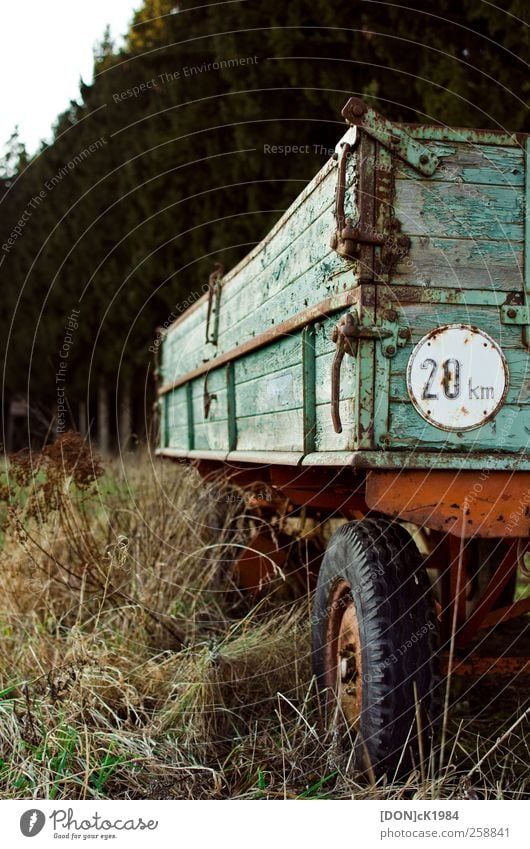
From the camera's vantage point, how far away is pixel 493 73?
591cm

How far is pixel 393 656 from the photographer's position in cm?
Result: 248

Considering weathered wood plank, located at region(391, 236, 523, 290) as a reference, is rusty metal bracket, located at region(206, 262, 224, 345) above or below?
above

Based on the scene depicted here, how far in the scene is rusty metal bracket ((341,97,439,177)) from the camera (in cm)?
232

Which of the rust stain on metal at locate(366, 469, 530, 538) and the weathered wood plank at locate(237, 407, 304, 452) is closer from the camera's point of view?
the rust stain on metal at locate(366, 469, 530, 538)

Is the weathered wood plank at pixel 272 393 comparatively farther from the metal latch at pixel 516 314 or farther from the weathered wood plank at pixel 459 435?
the metal latch at pixel 516 314

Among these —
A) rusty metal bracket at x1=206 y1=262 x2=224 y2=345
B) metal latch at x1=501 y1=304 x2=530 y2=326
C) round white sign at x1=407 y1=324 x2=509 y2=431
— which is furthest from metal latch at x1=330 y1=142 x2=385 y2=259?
rusty metal bracket at x1=206 y1=262 x2=224 y2=345

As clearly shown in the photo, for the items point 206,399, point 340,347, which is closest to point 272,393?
point 340,347

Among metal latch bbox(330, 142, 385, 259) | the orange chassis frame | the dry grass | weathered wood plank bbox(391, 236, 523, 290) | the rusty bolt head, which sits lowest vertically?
Result: the dry grass

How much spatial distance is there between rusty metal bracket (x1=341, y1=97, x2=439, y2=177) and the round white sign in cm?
46

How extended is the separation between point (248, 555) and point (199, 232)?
531 centimetres

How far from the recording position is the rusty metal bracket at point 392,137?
2.32 m

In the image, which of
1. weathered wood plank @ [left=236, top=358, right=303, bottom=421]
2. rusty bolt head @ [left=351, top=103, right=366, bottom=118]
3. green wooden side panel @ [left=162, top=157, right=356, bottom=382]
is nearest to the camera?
rusty bolt head @ [left=351, top=103, right=366, bottom=118]

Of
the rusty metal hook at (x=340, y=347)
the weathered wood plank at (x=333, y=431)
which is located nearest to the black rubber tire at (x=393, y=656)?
the weathered wood plank at (x=333, y=431)

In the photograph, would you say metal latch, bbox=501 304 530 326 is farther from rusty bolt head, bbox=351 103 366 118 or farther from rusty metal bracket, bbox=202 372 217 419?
rusty metal bracket, bbox=202 372 217 419
